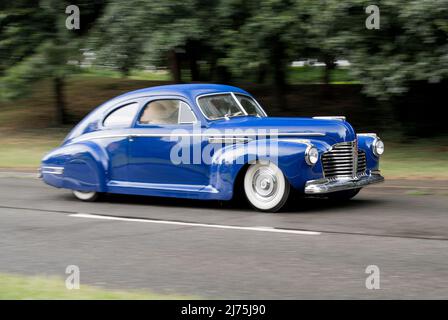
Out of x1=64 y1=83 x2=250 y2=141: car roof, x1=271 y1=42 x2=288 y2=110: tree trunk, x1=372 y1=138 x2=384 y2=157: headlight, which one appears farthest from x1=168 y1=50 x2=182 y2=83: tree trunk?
x1=372 y1=138 x2=384 y2=157: headlight

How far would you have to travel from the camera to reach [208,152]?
405 inches

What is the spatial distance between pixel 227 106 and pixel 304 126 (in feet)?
4.84

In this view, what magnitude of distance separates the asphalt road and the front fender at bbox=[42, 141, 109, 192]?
0.32m

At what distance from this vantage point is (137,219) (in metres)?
9.97

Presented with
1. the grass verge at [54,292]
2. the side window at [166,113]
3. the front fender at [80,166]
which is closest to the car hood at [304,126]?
the side window at [166,113]

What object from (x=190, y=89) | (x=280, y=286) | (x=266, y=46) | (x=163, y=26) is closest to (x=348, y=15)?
(x=266, y=46)

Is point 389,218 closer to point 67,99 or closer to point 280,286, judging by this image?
point 280,286

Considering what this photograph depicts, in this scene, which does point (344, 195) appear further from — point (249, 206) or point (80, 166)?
point (80, 166)

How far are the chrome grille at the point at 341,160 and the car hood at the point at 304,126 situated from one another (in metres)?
0.10

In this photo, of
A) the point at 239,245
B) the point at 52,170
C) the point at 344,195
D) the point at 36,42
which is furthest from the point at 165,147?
the point at 36,42

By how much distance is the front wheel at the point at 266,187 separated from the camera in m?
9.89

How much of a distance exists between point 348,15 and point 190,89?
6324 mm

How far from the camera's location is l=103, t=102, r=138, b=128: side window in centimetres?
1122
